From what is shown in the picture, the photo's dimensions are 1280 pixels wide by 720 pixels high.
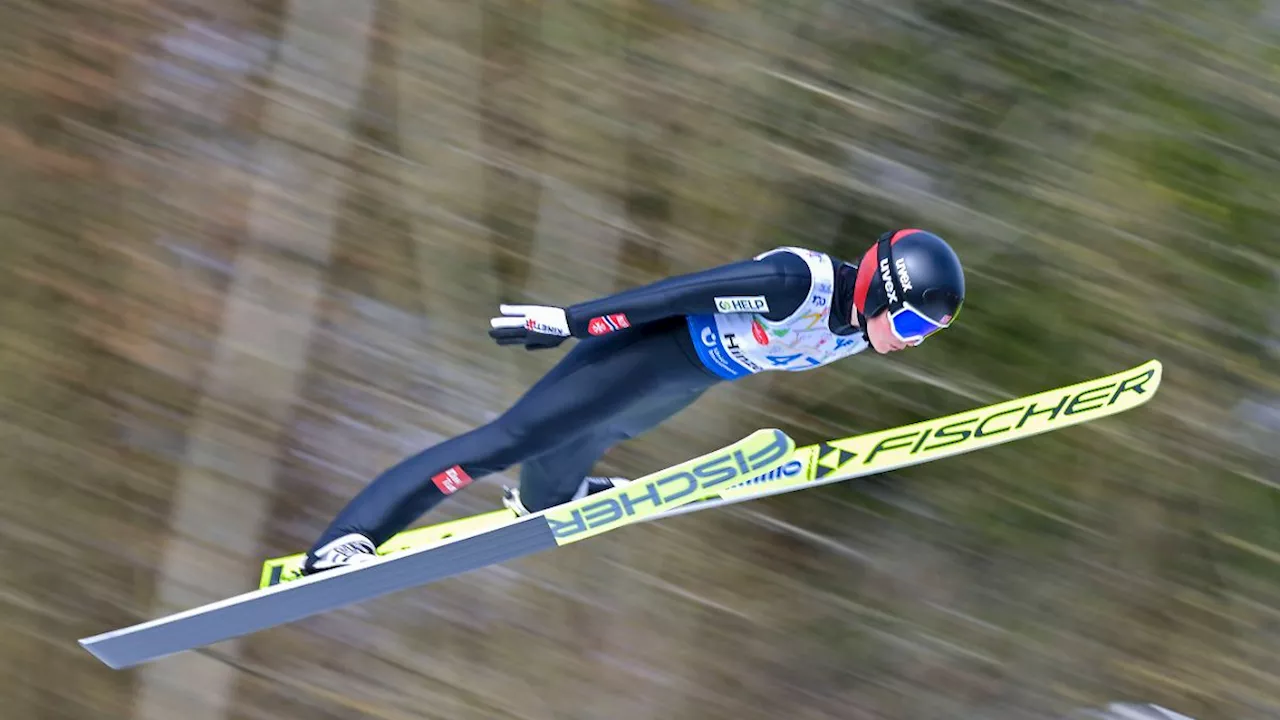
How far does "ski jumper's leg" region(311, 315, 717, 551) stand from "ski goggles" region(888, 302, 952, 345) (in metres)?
0.41

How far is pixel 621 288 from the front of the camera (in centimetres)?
285

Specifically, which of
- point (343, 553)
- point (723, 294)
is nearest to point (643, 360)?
point (723, 294)

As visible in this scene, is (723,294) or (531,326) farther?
(531,326)

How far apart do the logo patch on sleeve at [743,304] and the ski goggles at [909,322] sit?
22 centimetres

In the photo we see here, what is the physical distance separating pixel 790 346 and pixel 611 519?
1.60 feet

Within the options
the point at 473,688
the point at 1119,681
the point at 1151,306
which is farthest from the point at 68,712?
the point at 1151,306

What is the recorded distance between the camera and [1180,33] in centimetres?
301

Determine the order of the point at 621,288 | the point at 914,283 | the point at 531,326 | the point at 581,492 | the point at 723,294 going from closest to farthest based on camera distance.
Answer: the point at 914,283 < the point at 723,294 < the point at 531,326 < the point at 581,492 < the point at 621,288

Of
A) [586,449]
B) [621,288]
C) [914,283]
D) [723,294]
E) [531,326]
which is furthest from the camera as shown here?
[621,288]

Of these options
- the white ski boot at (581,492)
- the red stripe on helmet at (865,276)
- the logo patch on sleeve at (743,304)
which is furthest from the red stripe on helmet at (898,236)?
the white ski boot at (581,492)

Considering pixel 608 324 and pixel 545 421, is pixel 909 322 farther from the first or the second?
pixel 545 421

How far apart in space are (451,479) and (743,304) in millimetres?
706

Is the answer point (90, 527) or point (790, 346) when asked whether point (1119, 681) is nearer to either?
point (790, 346)

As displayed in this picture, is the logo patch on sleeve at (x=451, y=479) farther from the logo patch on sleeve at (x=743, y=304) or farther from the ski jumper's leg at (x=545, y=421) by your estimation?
the logo patch on sleeve at (x=743, y=304)
